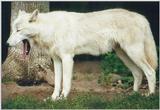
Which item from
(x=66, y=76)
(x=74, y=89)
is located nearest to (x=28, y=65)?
(x=74, y=89)

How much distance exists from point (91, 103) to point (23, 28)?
5.29 feet

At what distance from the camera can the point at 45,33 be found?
9.71 meters

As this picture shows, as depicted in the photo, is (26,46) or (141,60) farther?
(141,60)

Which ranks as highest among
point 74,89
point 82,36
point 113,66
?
point 82,36

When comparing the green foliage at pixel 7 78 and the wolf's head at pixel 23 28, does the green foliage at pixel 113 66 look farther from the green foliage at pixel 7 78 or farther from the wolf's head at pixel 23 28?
the wolf's head at pixel 23 28

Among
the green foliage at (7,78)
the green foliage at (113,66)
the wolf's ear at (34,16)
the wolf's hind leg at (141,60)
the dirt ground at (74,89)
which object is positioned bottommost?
the dirt ground at (74,89)

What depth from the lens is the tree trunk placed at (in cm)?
1102

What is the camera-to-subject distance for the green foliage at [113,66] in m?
12.1

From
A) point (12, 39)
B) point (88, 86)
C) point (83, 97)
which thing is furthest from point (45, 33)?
point (88, 86)

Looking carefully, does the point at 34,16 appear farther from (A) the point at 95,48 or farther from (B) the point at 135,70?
(B) the point at 135,70

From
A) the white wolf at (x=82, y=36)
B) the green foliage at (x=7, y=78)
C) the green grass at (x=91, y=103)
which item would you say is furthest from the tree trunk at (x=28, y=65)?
the green grass at (x=91, y=103)

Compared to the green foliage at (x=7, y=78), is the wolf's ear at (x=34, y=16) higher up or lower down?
higher up

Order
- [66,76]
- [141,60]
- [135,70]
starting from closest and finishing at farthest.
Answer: [66,76] → [141,60] → [135,70]

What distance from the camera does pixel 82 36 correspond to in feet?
32.5
